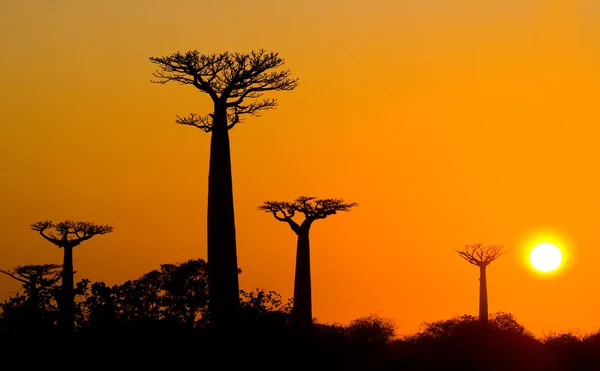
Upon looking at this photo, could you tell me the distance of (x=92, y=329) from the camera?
92.9 ft

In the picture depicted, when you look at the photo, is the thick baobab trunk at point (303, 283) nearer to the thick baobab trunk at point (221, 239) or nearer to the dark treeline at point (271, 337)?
the dark treeline at point (271, 337)

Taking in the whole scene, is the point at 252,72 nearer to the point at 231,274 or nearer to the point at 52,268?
the point at 231,274

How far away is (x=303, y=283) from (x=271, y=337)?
1277cm

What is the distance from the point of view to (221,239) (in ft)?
91.4

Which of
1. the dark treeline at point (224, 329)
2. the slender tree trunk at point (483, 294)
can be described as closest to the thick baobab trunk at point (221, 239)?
the dark treeline at point (224, 329)

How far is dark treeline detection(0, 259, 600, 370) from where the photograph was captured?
28.1 meters

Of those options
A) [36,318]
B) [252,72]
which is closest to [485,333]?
[252,72]

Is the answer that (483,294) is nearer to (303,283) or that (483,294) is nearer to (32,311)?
(303,283)

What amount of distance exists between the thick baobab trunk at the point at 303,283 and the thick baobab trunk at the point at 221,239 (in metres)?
13.8

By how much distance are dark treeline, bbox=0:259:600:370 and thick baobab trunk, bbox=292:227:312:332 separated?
154 centimetres

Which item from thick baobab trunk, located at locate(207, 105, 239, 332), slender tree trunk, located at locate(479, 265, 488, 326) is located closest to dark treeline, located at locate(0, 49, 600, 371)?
thick baobab trunk, located at locate(207, 105, 239, 332)

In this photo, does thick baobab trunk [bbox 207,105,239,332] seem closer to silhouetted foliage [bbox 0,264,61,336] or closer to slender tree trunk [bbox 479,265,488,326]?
silhouetted foliage [bbox 0,264,61,336]

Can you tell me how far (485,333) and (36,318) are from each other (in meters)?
16.2

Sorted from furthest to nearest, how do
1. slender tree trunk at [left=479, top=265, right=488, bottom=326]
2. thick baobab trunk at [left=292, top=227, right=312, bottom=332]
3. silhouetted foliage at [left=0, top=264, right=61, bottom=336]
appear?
1. slender tree trunk at [left=479, top=265, right=488, bottom=326]
2. thick baobab trunk at [left=292, top=227, right=312, bottom=332]
3. silhouetted foliage at [left=0, top=264, right=61, bottom=336]
